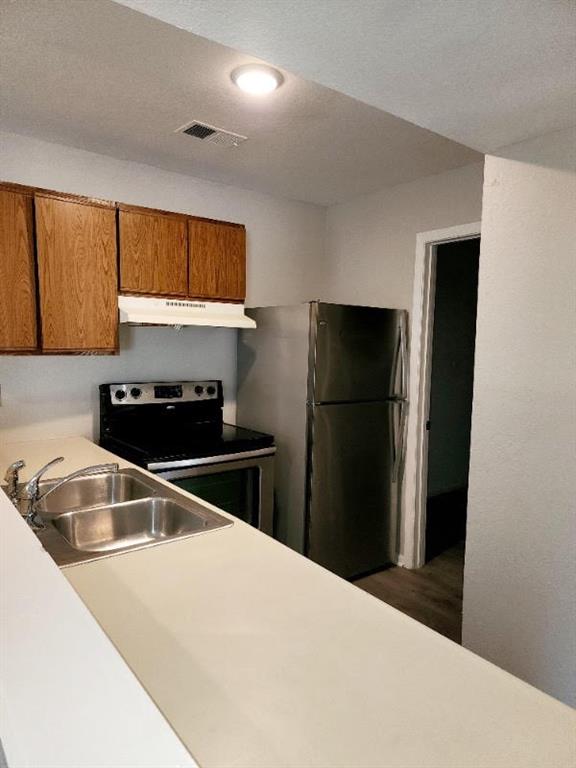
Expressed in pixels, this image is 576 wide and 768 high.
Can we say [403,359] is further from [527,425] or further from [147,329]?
[147,329]

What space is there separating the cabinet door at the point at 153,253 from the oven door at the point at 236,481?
96 cm

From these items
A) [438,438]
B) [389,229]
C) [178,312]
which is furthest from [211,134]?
[438,438]

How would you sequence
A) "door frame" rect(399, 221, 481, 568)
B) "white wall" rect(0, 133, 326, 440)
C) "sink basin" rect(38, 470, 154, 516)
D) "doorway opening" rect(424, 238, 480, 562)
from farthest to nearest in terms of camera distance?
"doorway opening" rect(424, 238, 480, 562) → "door frame" rect(399, 221, 481, 568) → "white wall" rect(0, 133, 326, 440) → "sink basin" rect(38, 470, 154, 516)

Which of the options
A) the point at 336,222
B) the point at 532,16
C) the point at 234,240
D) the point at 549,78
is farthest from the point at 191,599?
the point at 336,222

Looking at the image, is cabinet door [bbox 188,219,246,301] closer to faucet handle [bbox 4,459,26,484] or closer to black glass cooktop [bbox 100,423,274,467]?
black glass cooktop [bbox 100,423,274,467]

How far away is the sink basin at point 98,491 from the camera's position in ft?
6.37

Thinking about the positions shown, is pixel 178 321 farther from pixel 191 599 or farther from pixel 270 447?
pixel 191 599

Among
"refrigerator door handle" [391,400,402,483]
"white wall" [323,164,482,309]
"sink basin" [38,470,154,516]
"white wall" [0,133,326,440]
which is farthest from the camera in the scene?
"refrigerator door handle" [391,400,402,483]

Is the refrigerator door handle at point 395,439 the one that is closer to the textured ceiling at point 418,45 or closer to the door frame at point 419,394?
the door frame at point 419,394

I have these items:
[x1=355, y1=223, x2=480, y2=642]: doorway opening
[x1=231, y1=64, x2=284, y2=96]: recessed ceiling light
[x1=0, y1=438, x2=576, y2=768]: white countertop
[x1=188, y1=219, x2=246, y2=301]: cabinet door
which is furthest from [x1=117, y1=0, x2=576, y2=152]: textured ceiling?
[x1=188, y1=219, x2=246, y2=301]: cabinet door

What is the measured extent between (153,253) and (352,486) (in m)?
1.74

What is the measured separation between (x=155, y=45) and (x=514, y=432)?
1783mm

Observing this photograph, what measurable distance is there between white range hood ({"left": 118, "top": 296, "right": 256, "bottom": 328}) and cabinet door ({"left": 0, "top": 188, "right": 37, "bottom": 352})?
1.39 ft

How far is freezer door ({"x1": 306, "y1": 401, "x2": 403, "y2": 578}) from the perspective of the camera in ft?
9.11
